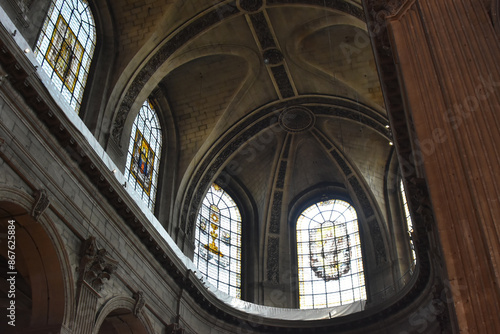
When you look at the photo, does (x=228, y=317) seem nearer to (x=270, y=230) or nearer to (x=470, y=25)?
(x=270, y=230)

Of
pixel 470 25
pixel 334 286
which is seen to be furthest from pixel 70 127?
pixel 334 286

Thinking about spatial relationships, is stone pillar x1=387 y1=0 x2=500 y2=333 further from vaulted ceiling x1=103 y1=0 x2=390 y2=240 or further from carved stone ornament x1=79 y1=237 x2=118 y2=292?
vaulted ceiling x1=103 y1=0 x2=390 y2=240

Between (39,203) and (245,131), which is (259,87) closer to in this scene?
(245,131)

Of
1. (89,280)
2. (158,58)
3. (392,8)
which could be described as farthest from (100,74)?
(392,8)

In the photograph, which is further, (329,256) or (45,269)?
(329,256)

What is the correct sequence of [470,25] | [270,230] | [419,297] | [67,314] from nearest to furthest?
[470,25] → [67,314] → [419,297] → [270,230]

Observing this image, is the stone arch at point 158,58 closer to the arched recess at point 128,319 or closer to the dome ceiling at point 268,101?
the dome ceiling at point 268,101

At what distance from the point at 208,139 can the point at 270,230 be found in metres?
4.57

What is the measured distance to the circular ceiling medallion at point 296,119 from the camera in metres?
20.4

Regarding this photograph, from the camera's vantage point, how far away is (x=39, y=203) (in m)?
10.8

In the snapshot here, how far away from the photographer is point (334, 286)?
20.2 m

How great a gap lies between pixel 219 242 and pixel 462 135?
1494 centimetres

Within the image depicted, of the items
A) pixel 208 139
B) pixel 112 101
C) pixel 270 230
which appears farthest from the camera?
pixel 270 230

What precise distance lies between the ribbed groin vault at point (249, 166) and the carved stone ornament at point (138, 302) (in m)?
0.05
